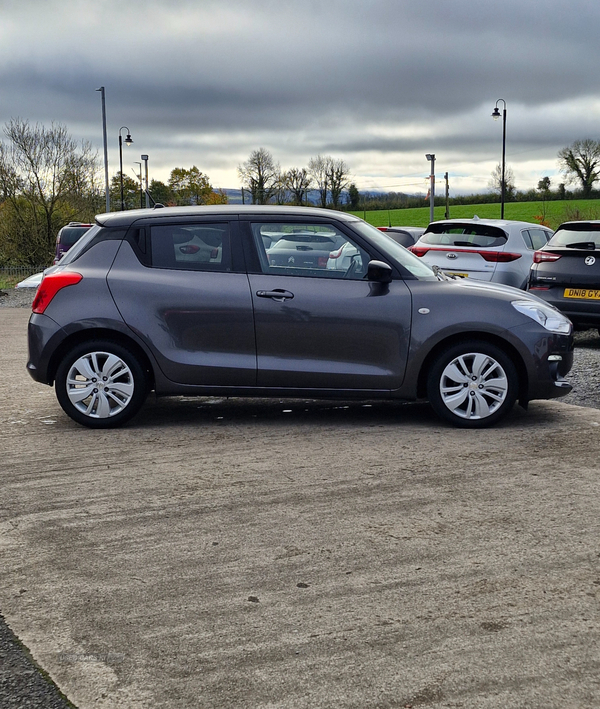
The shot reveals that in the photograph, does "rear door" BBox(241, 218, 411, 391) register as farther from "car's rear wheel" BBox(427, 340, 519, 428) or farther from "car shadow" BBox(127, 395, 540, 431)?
"car shadow" BBox(127, 395, 540, 431)

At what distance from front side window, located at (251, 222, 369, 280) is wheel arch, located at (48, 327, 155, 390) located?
3.90 feet

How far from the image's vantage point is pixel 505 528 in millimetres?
4535

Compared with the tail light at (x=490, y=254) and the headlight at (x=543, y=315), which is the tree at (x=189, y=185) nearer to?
the tail light at (x=490, y=254)

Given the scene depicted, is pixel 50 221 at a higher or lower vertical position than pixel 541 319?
higher

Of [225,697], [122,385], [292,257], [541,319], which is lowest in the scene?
[225,697]

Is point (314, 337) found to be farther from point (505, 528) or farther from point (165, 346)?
point (505, 528)

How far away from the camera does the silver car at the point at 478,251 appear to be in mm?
13922

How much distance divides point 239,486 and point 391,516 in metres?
1.06

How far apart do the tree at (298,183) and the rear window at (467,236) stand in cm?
5069

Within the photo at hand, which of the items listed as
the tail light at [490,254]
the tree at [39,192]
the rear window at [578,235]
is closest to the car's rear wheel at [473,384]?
the rear window at [578,235]

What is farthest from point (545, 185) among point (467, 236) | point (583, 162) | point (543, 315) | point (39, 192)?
point (543, 315)

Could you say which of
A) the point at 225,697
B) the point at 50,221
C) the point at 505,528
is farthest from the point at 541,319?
the point at 50,221

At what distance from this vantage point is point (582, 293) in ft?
37.4

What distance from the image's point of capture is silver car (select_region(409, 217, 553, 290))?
1392cm
